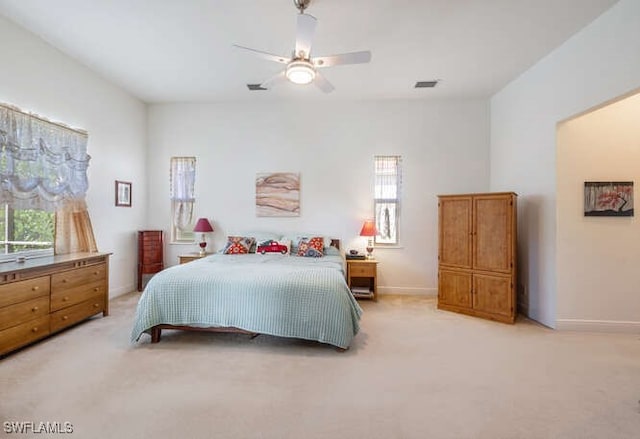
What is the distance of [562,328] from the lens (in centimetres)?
349

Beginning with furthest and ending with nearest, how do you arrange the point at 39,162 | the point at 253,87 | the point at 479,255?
the point at 253,87, the point at 479,255, the point at 39,162

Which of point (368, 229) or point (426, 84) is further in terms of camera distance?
point (368, 229)

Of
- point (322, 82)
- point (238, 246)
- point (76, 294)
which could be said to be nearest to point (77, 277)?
point (76, 294)

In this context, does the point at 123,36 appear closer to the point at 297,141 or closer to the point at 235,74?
the point at 235,74

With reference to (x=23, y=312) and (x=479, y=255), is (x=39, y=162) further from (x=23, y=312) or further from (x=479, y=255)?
(x=479, y=255)

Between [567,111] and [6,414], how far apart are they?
559 centimetres

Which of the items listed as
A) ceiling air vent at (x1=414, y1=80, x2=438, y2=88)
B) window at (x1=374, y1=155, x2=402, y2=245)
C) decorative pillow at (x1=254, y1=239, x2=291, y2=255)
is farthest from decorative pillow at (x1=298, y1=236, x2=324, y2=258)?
ceiling air vent at (x1=414, y1=80, x2=438, y2=88)

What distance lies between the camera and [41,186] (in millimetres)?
3424

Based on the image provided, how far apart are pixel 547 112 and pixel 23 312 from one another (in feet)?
19.8

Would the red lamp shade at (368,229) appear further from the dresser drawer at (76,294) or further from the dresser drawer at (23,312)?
the dresser drawer at (23,312)

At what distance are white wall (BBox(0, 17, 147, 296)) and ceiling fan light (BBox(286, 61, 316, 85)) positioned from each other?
296 centimetres

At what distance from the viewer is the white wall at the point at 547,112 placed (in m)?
2.80

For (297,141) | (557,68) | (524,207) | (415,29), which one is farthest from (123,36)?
(524,207)

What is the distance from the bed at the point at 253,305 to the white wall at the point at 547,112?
8.26 ft
